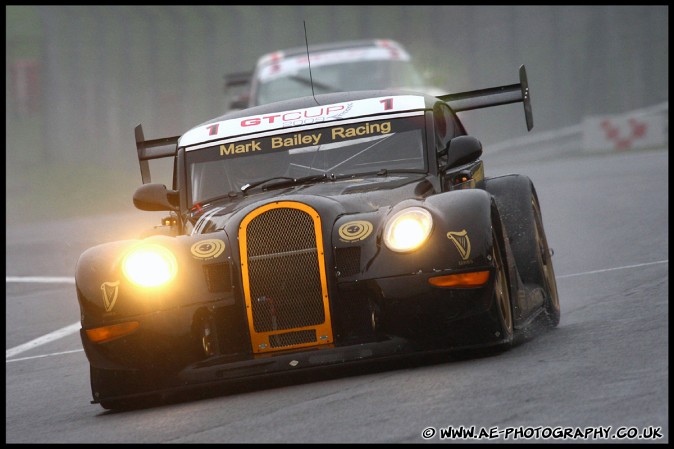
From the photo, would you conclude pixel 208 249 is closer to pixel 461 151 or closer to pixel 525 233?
pixel 461 151

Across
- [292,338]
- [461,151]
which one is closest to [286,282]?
[292,338]

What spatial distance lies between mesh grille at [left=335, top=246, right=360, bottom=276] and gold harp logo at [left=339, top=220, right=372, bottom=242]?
0.05 m

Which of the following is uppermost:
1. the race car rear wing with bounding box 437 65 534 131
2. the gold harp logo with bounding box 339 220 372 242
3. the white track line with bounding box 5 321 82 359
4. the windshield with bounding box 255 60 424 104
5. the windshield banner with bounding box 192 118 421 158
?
the windshield with bounding box 255 60 424 104

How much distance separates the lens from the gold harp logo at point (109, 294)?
740 cm

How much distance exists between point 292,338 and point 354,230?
60 centimetres

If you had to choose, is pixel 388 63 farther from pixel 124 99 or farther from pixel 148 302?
pixel 148 302

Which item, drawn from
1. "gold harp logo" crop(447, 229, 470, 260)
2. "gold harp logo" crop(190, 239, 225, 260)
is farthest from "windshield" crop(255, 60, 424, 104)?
"gold harp logo" crop(447, 229, 470, 260)

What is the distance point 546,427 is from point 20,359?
19.9 ft

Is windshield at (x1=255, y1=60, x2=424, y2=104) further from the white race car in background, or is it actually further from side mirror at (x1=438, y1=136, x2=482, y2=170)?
side mirror at (x1=438, y1=136, x2=482, y2=170)

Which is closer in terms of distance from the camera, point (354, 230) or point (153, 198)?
point (354, 230)

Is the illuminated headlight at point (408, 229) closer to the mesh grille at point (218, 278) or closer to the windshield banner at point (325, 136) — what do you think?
the mesh grille at point (218, 278)

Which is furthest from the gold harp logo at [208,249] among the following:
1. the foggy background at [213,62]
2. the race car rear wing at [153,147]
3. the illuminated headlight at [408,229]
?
the foggy background at [213,62]

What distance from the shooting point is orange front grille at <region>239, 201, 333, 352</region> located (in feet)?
24.0

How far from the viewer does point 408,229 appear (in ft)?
23.9
